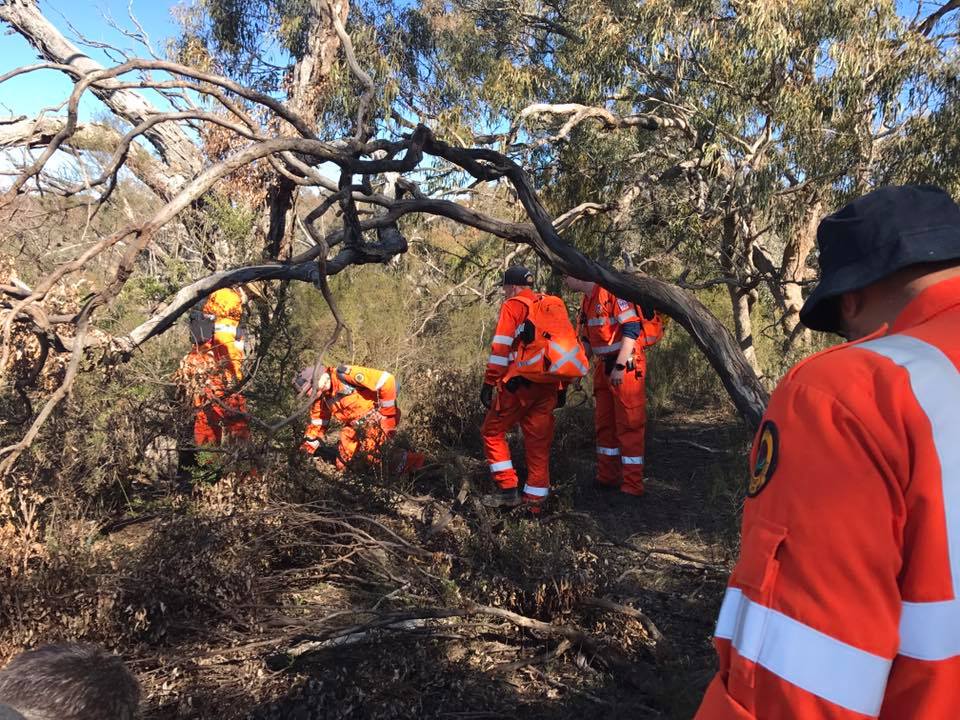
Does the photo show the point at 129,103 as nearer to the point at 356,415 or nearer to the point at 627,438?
the point at 356,415

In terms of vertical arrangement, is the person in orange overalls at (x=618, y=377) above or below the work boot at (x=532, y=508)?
above

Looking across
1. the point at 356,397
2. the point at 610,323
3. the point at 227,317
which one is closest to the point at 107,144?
the point at 227,317

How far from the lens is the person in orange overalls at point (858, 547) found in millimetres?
782

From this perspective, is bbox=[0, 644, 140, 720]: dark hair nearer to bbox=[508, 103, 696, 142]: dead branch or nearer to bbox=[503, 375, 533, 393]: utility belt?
bbox=[503, 375, 533, 393]: utility belt

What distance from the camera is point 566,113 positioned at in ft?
26.8

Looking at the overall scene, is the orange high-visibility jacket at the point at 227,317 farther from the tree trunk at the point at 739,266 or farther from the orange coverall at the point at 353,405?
the tree trunk at the point at 739,266

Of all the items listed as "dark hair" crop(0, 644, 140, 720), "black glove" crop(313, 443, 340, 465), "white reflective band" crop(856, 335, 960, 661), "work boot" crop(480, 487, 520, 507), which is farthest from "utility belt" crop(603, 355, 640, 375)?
"white reflective band" crop(856, 335, 960, 661)

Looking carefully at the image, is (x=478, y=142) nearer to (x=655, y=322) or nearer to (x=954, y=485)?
(x=655, y=322)

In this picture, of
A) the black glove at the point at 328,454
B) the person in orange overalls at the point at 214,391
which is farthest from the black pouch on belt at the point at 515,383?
the person in orange overalls at the point at 214,391

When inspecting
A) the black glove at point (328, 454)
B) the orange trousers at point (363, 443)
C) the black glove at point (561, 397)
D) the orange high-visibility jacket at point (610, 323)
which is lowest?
the black glove at point (328, 454)

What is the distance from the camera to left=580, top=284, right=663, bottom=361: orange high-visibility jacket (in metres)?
5.55

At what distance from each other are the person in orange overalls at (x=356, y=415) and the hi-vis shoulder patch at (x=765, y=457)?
415cm

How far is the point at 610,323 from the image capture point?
5.80 m

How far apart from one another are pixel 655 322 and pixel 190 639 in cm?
422
